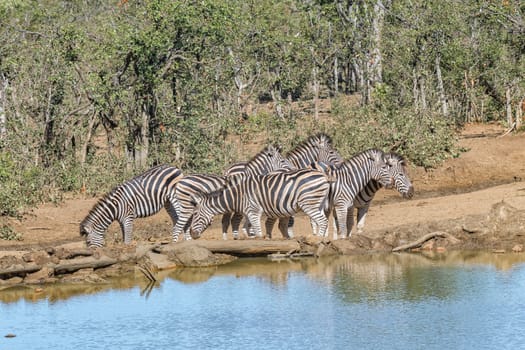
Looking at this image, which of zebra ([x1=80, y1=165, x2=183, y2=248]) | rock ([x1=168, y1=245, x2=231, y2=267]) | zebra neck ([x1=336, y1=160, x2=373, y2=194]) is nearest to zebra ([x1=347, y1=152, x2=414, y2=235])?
A: zebra neck ([x1=336, y1=160, x2=373, y2=194])

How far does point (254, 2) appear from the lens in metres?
37.9

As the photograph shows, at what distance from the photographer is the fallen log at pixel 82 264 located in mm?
17031

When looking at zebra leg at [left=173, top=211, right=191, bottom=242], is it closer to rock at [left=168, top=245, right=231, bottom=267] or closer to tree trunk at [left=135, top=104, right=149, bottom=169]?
rock at [left=168, top=245, right=231, bottom=267]

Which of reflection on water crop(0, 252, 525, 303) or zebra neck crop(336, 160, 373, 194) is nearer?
reflection on water crop(0, 252, 525, 303)

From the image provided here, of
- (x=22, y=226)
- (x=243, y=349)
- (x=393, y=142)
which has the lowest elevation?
(x=243, y=349)

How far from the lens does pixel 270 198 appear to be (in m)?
18.7

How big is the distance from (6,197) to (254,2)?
18.7 metres

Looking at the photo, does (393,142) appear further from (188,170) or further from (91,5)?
(91,5)

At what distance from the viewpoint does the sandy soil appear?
21.3 meters

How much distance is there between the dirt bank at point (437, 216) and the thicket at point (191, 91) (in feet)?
2.31

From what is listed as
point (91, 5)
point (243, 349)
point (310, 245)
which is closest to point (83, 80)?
point (310, 245)

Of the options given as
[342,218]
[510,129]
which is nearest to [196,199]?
[342,218]

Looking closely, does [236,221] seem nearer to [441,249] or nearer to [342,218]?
[342,218]

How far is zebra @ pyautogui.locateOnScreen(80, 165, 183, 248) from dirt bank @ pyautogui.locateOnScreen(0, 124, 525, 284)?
50cm
